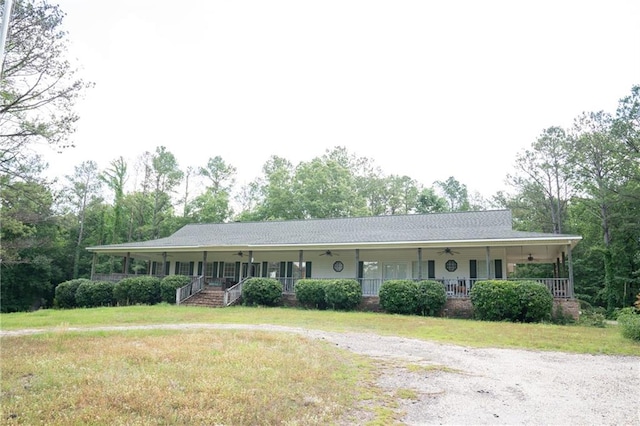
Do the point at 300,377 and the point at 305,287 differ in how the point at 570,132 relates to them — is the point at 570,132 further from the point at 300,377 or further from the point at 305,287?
the point at 300,377

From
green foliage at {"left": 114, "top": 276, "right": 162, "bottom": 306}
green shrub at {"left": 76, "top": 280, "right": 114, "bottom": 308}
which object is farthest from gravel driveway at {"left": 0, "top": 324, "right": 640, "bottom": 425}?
green shrub at {"left": 76, "top": 280, "right": 114, "bottom": 308}

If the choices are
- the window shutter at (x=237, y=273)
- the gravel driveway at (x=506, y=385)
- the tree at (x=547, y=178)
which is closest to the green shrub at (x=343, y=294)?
the window shutter at (x=237, y=273)

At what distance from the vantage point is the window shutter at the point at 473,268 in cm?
2058

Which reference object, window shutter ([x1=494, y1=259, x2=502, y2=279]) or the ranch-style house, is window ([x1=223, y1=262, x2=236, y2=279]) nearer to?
the ranch-style house

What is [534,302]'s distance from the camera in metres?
15.5

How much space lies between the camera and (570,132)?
101ft

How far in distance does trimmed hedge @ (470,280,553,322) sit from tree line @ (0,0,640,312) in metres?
11.8

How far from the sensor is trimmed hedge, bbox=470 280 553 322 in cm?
1562

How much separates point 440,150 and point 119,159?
110 ft

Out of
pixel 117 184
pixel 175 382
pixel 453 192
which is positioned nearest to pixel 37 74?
pixel 175 382

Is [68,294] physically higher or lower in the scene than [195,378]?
lower

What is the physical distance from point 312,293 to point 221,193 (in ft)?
93.9

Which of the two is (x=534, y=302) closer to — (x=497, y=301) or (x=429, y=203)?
(x=497, y=301)

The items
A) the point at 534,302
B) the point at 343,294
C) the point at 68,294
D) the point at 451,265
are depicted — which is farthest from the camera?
the point at 68,294
